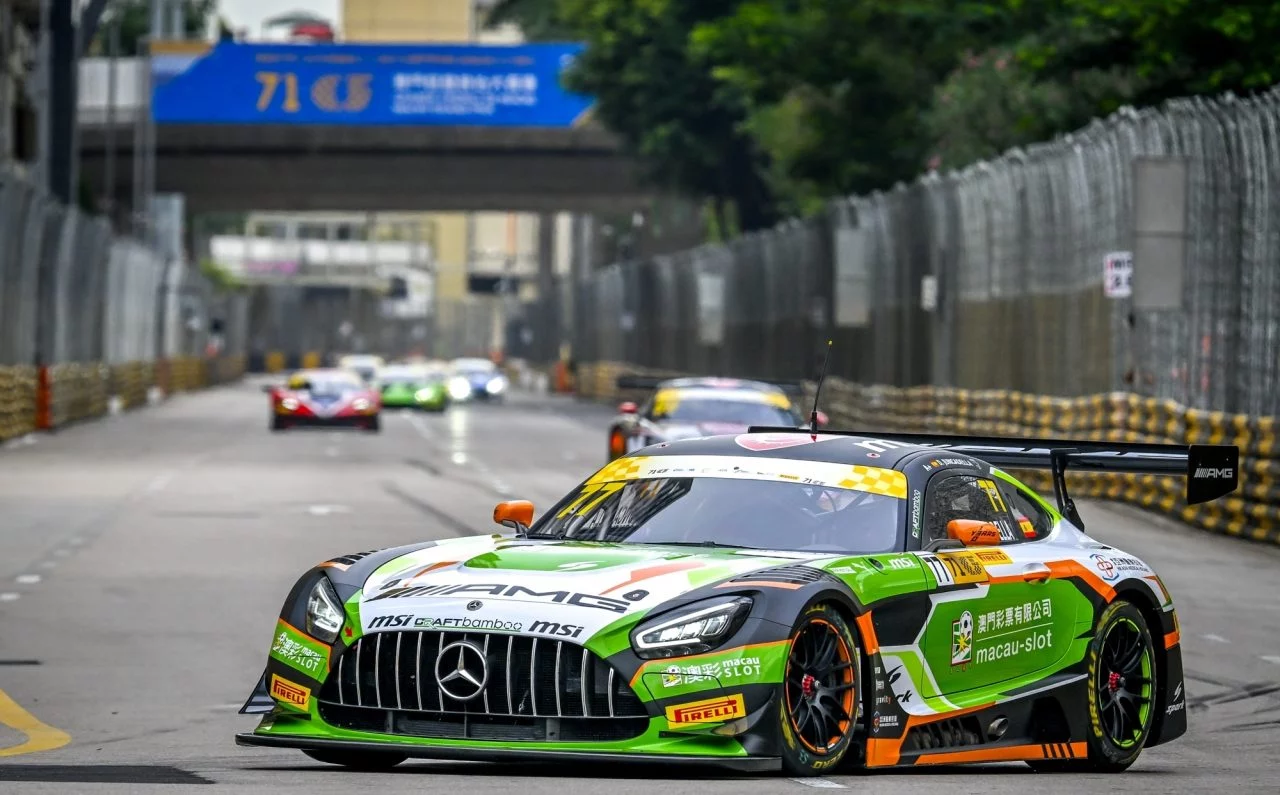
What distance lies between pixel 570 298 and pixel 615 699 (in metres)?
102

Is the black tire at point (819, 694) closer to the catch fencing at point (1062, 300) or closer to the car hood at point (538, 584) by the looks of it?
Answer: the car hood at point (538, 584)

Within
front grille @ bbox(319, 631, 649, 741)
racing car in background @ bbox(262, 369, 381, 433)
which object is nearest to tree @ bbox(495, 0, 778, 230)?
racing car in background @ bbox(262, 369, 381, 433)

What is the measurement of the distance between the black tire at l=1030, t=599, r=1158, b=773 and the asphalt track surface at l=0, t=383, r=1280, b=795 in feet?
0.52

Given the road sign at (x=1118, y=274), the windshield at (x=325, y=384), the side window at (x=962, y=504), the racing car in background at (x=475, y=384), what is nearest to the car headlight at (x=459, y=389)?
the racing car in background at (x=475, y=384)

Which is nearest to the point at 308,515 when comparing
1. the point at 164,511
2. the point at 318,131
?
the point at 164,511

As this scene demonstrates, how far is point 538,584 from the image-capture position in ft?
29.5

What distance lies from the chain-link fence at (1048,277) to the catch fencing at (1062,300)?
34 mm

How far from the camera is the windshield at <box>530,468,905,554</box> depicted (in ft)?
32.2

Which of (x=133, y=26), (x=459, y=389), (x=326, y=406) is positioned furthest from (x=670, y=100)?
(x=133, y=26)

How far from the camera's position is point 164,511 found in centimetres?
2694

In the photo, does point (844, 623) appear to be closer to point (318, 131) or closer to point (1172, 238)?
point (1172, 238)

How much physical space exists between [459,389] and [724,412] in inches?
2498

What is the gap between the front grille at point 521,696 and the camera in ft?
28.5

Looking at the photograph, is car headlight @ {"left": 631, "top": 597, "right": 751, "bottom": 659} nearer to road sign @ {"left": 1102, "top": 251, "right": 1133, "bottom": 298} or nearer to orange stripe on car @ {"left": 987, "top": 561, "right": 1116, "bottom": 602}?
orange stripe on car @ {"left": 987, "top": 561, "right": 1116, "bottom": 602}
